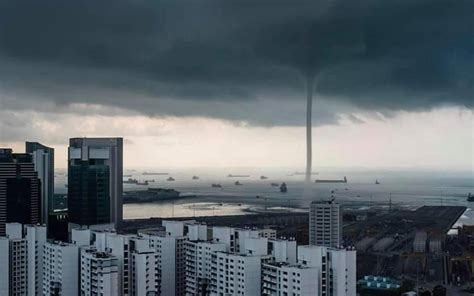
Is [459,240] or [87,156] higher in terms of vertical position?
[87,156]

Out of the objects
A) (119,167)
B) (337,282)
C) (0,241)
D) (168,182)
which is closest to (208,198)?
(168,182)

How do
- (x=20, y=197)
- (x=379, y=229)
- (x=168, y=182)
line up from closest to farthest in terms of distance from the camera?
(x=379, y=229), (x=20, y=197), (x=168, y=182)

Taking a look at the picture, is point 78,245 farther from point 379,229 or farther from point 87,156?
point 87,156

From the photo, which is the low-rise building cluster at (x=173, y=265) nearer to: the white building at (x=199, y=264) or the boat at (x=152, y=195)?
the white building at (x=199, y=264)

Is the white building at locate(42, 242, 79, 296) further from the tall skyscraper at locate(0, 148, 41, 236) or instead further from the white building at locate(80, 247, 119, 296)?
the tall skyscraper at locate(0, 148, 41, 236)

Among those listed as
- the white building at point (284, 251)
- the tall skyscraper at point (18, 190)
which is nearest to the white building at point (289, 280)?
the white building at point (284, 251)

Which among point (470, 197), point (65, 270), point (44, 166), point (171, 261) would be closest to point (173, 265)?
point (171, 261)

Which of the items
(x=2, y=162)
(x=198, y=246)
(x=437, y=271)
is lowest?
(x=437, y=271)
